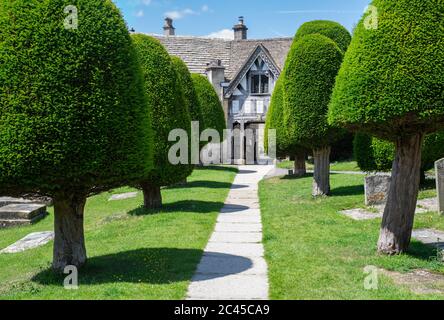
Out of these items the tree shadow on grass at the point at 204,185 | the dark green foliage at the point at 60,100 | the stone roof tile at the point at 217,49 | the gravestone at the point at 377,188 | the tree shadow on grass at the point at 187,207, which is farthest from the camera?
the stone roof tile at the point at 217,49

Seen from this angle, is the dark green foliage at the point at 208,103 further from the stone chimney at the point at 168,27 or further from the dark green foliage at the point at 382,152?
the stone chimney at the point at 168,27

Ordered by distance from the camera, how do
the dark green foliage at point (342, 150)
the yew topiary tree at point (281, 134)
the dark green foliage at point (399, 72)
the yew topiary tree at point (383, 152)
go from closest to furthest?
the dark green foliage at point (399, 72), the yew topiary tree at point (383, 152), the yew topiary tree at point (281, 134), the dark green foliage at point (342, 150)

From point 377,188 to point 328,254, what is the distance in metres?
5.91

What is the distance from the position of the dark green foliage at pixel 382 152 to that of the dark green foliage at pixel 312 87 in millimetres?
999

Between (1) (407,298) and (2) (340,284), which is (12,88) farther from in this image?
(1) (407,298)

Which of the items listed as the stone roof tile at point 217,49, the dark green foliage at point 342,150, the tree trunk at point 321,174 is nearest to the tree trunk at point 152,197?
the tree trunk at point 321,174

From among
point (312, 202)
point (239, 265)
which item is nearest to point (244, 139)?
point (312, 202)

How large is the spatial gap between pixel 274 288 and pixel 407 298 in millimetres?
1704

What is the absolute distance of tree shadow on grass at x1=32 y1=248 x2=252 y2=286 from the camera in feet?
25.0

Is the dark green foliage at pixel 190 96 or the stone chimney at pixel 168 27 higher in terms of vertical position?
the stone chimney at pixel 168 27

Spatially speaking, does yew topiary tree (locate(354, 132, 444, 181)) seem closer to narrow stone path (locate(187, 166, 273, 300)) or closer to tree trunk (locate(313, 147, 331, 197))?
tree trunk (locate(313, 147, 331, 197))

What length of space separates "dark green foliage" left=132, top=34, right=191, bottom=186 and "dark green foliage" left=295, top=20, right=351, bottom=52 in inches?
319

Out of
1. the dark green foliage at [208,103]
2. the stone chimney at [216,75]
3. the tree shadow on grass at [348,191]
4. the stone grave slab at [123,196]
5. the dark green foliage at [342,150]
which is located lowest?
the stone grave slab at [123,196]

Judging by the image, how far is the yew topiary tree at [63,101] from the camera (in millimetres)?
7207
